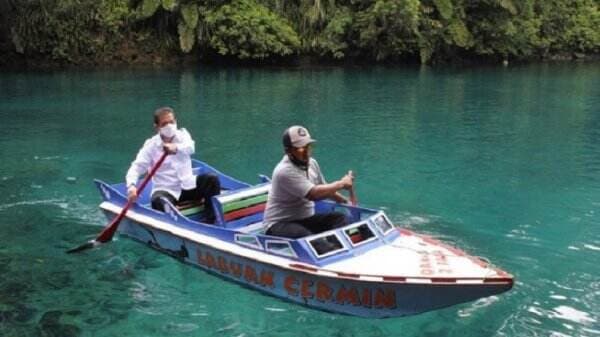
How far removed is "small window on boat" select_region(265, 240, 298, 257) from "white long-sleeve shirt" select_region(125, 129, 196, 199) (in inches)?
95.1

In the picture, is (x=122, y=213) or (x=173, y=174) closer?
(x=122, y=213)

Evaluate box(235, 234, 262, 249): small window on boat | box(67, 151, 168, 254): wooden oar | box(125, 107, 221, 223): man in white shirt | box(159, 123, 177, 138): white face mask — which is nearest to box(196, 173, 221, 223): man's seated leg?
box(125, 107, 221, 223): man in white shirt

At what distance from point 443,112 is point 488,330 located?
16862 mm

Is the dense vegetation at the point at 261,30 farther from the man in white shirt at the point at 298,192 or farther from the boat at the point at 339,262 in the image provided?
the man in white shirt at the point at 298,192

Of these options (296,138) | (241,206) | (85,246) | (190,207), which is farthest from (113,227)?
(296,138)

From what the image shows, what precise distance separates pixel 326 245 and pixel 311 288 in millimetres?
528

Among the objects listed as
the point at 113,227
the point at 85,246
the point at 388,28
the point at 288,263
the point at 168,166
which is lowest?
the point at 85,246

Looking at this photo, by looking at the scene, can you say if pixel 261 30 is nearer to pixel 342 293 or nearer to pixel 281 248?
pixel 281 248

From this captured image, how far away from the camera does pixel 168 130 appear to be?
9.77m

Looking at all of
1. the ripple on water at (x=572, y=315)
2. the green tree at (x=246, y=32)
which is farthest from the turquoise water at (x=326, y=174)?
→ the green tree at (x=246, y=32)

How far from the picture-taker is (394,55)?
140 feet

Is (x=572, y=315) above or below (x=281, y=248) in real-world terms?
below

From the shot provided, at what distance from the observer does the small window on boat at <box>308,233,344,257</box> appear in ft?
26.1

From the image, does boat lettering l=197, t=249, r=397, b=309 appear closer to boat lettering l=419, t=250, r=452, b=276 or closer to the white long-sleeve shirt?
boat lettering l=419, t=250, r=452, b=276
